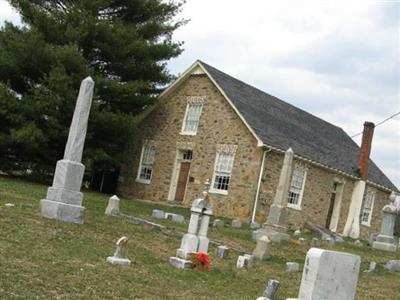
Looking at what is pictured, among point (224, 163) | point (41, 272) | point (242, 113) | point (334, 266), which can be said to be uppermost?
point (242, 113)

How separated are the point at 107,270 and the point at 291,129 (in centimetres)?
1979

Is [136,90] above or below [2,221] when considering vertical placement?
above

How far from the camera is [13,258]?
7.71 metres

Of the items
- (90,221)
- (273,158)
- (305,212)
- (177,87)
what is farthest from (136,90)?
(90,221)

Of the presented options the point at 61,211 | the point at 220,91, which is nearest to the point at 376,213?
the point at 220,91

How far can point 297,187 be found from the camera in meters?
25.5

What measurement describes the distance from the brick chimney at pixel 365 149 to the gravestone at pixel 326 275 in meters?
24.9

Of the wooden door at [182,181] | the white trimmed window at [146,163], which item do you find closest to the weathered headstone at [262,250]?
the wooden door at [182,181]

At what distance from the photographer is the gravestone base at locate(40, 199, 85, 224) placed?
38.7 feet

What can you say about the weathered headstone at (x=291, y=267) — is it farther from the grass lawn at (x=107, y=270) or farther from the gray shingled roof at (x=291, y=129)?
the gray shingled roof at (x=291, y=129)

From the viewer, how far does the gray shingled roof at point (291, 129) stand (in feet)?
81.4

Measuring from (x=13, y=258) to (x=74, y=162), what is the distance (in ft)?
15.9

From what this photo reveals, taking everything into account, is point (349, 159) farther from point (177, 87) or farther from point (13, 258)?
point (13, 258)

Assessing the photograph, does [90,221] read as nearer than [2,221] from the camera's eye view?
No
